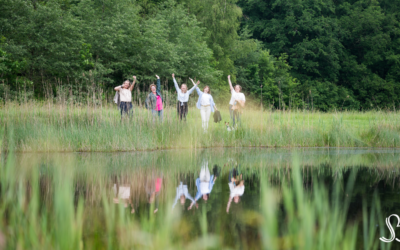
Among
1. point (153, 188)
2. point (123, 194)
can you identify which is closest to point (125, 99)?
point (153, 188)

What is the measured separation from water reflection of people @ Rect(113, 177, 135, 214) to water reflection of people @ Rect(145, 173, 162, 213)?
0.21m

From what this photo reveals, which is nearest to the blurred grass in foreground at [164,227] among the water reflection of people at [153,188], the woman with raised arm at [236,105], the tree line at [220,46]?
the water reflection of people at [153,188]

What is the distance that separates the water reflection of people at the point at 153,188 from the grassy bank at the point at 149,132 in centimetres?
366

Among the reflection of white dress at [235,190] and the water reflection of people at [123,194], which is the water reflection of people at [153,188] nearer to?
the water reflection of people at [123,194]

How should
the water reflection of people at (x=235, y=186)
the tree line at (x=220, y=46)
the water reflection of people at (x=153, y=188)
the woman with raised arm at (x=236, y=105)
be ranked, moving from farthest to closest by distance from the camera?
the tree line at (x=220, y=46), the woman with raised arm at (x=236, y=105), the water reflection of people at (x=235, y=186), the water reflection of people at (x=153, y=188)

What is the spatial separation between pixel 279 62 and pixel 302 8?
5.62m

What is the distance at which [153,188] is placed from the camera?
5.23 meters

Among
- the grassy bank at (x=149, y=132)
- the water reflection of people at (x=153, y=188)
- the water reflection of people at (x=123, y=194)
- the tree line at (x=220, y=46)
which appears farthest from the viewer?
the tree line at (x=220, y=46)

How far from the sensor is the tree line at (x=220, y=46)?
20.8m

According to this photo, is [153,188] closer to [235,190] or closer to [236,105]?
[235,190]

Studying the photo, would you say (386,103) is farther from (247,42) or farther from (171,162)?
(171,162)

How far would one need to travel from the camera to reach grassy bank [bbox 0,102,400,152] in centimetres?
947

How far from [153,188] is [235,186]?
3.53ft

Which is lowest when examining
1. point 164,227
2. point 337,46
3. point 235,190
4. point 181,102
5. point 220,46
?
point 235,190
